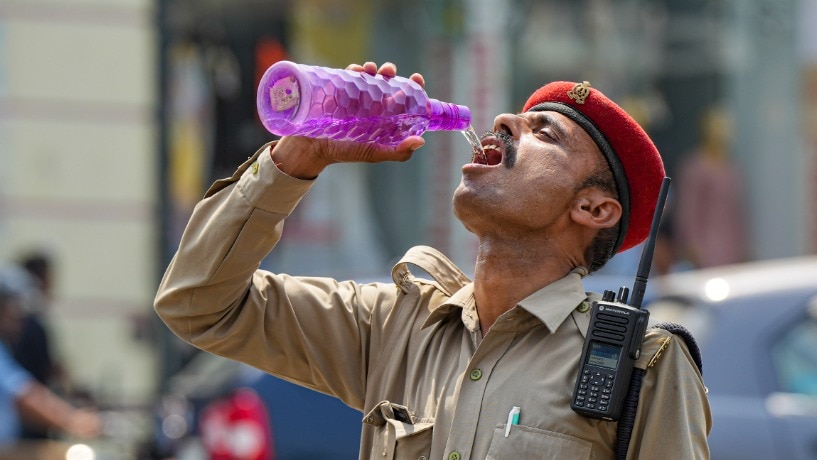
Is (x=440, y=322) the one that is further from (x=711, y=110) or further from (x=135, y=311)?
(x=711, y=110)

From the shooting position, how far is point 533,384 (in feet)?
8.91

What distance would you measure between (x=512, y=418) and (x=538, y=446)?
0.08 meters

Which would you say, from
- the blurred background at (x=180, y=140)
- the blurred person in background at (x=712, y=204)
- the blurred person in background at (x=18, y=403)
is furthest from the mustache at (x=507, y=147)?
the blurred person in background at (x=712, y=204)

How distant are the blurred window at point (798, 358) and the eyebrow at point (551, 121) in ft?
8.58

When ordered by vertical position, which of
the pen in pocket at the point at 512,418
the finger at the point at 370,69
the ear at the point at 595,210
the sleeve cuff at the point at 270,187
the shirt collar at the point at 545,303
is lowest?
the pen in pocket at the point at 512,418

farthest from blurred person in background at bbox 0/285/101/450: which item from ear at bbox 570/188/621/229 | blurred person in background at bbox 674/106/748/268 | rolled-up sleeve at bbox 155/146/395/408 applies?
blurred person in background at bbox 674/106/748/268

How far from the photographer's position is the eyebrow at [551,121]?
9.76 ft

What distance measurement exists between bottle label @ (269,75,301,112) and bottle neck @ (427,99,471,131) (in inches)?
13.7

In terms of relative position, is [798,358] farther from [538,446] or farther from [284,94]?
[284,94]

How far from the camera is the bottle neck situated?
9.96 ft

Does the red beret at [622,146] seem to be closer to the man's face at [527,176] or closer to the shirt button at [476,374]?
the man's face at [527,176]

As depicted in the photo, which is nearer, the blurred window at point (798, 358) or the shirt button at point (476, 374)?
the shirt button at point (476, 374)

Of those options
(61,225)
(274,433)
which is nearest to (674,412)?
(274,433)

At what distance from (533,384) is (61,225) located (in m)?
9.10
